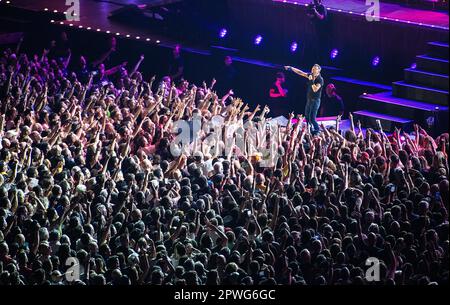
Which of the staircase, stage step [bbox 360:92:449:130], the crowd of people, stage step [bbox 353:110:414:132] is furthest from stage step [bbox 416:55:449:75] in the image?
the crowd of people

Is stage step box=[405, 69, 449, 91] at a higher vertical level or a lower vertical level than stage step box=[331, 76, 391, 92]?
higher

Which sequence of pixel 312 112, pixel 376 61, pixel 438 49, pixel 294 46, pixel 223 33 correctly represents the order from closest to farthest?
pixel 312 112, pixel 438 49, pixel 376 61, pixel 294 46, pixel 223 33

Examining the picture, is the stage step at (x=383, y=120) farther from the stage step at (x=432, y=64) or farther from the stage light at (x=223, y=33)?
the stage light at (x=223, y=33)

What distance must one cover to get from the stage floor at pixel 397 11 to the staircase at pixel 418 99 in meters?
0.70

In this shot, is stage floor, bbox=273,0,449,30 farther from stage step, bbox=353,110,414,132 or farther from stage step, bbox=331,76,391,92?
stage step, bbox=353,110,414,132

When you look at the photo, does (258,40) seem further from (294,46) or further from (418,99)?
(418,99)

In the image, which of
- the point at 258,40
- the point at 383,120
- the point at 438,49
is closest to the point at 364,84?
the point at 438,49

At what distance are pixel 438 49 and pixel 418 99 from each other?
2.89 feet

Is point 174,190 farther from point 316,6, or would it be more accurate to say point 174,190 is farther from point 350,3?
point 350,3

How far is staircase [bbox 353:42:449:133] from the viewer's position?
1301cm

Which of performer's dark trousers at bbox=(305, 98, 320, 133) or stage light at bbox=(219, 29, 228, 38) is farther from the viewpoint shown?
stage light at bbox=(219, 29, 228, 38)

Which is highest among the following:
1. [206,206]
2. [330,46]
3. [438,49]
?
[438,49]

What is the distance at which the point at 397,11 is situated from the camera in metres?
15.3
